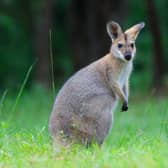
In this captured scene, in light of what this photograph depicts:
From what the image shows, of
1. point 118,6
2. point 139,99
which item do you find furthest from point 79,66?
point 139,99

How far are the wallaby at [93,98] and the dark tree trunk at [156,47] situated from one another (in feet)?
39.4

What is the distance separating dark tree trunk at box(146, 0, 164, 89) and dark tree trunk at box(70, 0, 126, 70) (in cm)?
128

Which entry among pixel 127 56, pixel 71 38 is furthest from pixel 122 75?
pixel 71 38

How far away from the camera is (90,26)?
75.6 ft

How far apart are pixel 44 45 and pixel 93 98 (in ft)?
56.3

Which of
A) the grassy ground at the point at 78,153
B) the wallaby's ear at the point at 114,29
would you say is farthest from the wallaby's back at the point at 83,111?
the wallaby's ear at the point at 114,29

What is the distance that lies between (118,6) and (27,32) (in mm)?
10141

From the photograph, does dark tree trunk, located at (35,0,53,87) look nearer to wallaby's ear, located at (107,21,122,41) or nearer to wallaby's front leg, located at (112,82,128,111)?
wallaby's ear, located at (107,21,122,41)

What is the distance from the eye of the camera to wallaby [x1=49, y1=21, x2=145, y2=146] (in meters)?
8.09

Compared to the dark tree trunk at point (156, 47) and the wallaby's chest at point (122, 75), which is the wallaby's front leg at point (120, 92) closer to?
the wallaby's chest at point (122, 75)

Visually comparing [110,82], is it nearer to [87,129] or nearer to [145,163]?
[87,129]

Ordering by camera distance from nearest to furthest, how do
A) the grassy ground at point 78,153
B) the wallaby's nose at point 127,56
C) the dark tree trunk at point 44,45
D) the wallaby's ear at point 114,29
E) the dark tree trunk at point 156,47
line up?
the grassy ground at point 78,153 < the wallaby's nose at point 127,56 < the wallaby's ear at point 114,29 < the dark tree trunk at point 156,47 < the dark tree trunk at point 44,45

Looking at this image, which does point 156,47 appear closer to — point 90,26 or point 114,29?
point 90,26

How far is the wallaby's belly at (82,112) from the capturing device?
8.09 metres
